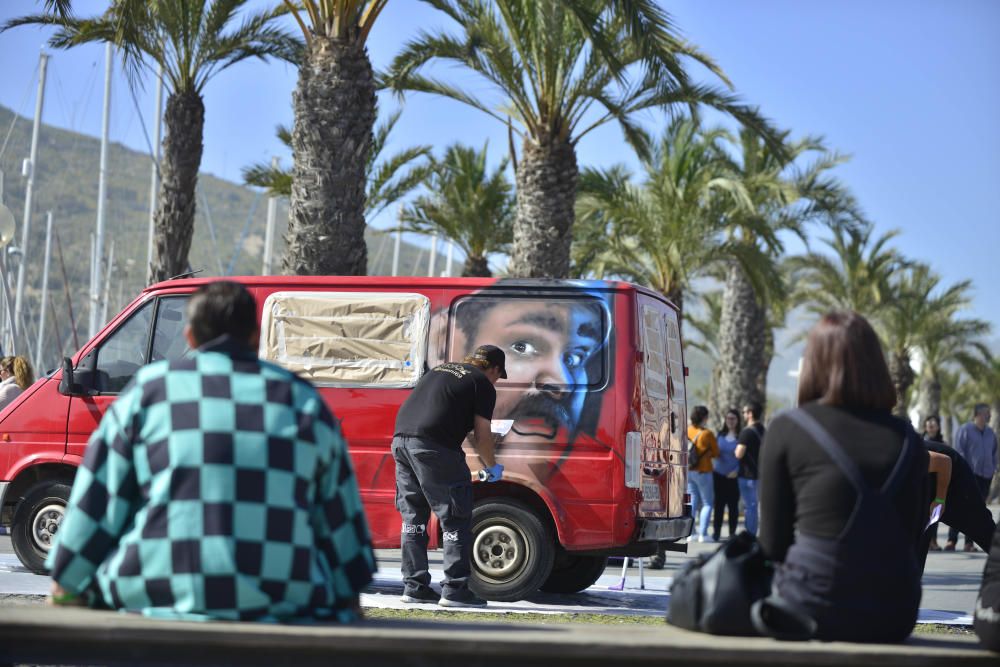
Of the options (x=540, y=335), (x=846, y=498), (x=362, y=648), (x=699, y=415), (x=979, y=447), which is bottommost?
(x=362, y=648)

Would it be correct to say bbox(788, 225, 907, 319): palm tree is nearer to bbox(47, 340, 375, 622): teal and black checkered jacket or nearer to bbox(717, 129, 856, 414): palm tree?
bbox(717, 129, 856, 414): palm tree

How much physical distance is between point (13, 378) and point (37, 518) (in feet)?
11.1

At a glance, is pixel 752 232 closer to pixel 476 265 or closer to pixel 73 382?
pixel 476 265

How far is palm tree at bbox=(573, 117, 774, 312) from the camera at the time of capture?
2391 centimetres

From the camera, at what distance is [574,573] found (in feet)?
35.1

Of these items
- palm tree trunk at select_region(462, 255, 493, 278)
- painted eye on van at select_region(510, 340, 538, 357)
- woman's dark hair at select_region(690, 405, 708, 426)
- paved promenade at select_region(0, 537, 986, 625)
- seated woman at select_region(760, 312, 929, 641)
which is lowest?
paved promenade at select_region(0, 537, 986, 625)

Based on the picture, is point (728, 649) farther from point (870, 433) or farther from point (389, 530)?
point (389, 530)

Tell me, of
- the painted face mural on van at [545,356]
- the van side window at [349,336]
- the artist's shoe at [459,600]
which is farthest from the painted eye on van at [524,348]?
the artist's shoe at [459,600]

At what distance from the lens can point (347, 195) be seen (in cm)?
1468

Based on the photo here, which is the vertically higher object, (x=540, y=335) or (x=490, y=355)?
(x=540, y=335)

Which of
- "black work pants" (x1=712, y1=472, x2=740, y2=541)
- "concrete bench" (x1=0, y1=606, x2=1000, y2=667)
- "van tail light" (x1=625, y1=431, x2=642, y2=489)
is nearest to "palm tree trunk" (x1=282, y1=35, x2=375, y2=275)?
"van tail light" (x1=625, y1=431, x2=642, y2=489)

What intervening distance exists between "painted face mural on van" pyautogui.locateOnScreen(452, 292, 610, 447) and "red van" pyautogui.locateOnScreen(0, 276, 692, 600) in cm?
1

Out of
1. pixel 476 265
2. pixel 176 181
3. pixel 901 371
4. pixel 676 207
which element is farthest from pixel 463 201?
pixel 901 371

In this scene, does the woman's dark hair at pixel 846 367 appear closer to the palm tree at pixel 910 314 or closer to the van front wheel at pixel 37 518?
the van front wheel at pixel 37 518
